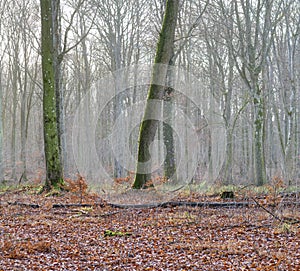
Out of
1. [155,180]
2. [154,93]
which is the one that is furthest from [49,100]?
[155,180]

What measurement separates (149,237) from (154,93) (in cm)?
659

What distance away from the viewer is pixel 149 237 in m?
7.79

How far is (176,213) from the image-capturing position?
10.0 metres

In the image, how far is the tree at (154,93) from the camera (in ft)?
43.7

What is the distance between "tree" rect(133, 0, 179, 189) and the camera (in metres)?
13.3

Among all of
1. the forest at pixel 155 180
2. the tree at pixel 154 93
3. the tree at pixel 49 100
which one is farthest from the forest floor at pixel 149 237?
the tree at pixel 49 100

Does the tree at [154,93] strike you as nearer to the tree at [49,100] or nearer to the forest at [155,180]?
the forest at [155,180]

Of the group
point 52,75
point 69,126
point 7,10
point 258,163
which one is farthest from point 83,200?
point 69,126

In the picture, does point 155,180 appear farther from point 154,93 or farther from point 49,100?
point 49,100

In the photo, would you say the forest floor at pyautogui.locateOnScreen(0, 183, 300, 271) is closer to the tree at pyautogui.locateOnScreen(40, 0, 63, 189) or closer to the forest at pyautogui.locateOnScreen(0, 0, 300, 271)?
the forest at pyautogui.locateOnScreen(0, 0, 300, 271)

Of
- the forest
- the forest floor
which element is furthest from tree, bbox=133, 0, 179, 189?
the forest floor

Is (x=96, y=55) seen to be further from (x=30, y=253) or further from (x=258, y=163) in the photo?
(x=30, y=253)

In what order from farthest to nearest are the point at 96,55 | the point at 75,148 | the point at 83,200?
the point at 75,148 < the point at 96,55 < the point at 83,200

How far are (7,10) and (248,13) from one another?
15.1 m
